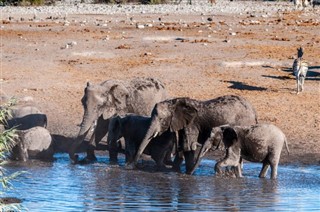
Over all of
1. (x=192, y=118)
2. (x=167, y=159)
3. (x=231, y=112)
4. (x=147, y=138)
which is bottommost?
(x=167, y=159)

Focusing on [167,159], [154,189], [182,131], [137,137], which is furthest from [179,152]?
[154,189]

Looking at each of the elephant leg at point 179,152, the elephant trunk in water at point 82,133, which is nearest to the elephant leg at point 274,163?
the elephant leg at point 179,152

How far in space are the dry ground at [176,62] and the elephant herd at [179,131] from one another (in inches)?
62.9

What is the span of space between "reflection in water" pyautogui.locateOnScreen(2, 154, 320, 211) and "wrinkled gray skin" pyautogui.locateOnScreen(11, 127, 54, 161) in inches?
9.6

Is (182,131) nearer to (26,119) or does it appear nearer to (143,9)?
(26,119)

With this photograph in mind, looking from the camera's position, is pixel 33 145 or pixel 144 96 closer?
pixel 33 145

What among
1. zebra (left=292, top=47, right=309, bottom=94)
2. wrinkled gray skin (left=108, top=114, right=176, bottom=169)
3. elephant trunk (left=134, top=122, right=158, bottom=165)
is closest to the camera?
A: elephant trunk (left=134, top=122, right=158, bottom=165)

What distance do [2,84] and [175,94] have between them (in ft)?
12.6

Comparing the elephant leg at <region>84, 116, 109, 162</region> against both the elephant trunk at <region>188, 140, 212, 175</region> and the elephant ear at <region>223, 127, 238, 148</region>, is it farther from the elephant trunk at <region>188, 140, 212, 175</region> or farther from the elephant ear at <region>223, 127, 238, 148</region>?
the elephant ear at <region>223, 127, 238, 148</region>

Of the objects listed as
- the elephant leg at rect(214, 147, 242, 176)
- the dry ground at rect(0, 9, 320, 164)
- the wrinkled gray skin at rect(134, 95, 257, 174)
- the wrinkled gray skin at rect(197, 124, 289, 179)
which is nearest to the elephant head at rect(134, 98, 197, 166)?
the wrinkled gray skin at rect(134, 95, 257, 174)

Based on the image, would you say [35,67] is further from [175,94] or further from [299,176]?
[299,176]

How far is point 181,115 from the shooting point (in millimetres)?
16938

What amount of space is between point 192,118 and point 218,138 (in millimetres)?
956

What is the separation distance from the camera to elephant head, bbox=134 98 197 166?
1673 centimetres
